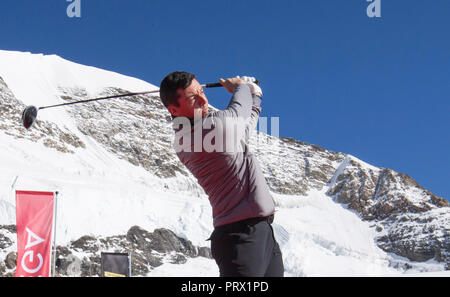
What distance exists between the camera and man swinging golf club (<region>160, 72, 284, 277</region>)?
7.56ft

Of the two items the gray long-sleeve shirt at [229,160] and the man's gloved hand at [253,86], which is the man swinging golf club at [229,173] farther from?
the man's gloved hand at [253,86]

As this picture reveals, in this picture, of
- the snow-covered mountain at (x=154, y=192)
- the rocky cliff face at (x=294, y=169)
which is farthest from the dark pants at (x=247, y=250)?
the rocky cliff face at (x=294, y=169)

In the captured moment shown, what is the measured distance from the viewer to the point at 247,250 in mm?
2266

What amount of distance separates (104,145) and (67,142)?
27.5 ft

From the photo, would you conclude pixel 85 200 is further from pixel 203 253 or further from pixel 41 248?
pixel 41 248

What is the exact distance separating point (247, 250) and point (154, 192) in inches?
2892

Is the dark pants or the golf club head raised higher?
the golf club head

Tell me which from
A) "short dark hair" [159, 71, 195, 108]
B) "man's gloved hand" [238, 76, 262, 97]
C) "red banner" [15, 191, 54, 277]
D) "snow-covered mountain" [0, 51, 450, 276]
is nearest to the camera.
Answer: "short dark hair" [159, 71, 195, 108]

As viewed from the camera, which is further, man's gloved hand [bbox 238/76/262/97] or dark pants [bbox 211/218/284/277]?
man's gloved hand [bbox 238/76/262/97]

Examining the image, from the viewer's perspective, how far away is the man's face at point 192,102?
240 centimetres

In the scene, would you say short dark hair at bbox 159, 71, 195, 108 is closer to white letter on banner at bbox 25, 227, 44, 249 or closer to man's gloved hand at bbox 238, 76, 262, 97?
man's gloved hand at bbox 238, 76, 262, 97

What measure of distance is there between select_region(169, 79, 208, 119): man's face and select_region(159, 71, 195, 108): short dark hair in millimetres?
16

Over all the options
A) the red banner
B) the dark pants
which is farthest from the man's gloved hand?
the red banner

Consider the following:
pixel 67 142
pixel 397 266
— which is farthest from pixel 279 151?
pixel 67 142
